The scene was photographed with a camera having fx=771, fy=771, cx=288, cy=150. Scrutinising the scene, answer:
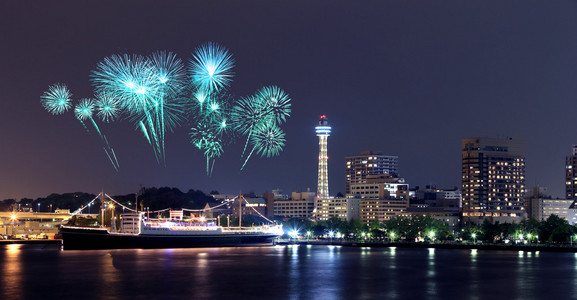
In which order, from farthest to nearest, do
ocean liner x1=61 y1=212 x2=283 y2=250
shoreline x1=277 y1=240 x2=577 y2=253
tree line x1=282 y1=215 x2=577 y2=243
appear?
tree line x1=282 y1=215 x2=577 y2=243, ocean liner x1=61 y1=212 x2=283 y2=250, shoreline x1=277 y1=240 x2=577 y2=253

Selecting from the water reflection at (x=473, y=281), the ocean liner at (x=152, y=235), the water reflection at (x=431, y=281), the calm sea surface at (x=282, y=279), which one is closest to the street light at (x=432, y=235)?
the ocean liner at (x=152, y=235)

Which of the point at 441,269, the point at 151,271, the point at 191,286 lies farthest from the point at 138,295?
the point at 441,269

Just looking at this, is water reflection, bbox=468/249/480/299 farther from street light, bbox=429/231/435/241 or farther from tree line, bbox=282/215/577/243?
street light, bbox=429/231/435/241

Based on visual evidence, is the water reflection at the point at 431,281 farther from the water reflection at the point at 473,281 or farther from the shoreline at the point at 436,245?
the shoreline at the point at 436,245

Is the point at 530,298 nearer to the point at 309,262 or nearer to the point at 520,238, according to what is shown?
the point at 309,262

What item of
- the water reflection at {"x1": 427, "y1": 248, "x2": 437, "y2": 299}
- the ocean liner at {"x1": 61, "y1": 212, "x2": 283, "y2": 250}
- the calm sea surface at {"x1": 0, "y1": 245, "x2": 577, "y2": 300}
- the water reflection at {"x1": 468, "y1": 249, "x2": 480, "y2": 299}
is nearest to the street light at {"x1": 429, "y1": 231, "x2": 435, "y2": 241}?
the ocean liner at {"x1": 61, "y1": 212, "x2": 283, "y2": 250}
